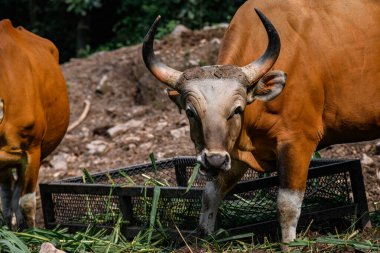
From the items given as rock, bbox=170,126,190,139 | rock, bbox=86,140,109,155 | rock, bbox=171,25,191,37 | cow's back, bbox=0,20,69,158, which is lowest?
rock, bbox=86,140,109,155

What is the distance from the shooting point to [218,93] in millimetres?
5777

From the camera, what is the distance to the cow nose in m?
5.63

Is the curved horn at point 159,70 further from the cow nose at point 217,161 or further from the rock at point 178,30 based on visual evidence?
the rock at point 178,30

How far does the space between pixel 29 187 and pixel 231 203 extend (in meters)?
1.86

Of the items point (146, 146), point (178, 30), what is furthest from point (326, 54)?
point (178, 30)

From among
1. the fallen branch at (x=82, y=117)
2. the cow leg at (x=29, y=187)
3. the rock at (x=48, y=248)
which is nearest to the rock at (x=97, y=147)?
the fallen branch at (x=82, y=117)

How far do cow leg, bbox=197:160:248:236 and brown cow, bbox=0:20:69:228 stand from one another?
1.82 meters

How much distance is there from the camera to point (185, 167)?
8.00 m

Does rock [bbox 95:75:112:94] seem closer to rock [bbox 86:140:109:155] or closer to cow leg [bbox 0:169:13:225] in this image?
rock [bbox 86:140:109:155]

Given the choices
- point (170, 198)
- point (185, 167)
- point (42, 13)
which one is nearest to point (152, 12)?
point (42, 13)

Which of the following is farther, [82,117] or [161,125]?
[82,117]

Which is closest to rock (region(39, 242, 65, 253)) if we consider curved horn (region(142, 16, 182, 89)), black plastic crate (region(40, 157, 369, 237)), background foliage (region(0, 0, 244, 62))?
black plastic crate (region(40, 157, 369, 237))

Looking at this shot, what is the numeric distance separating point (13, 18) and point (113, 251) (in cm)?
1657

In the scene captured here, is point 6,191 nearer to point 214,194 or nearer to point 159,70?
point 214,194
